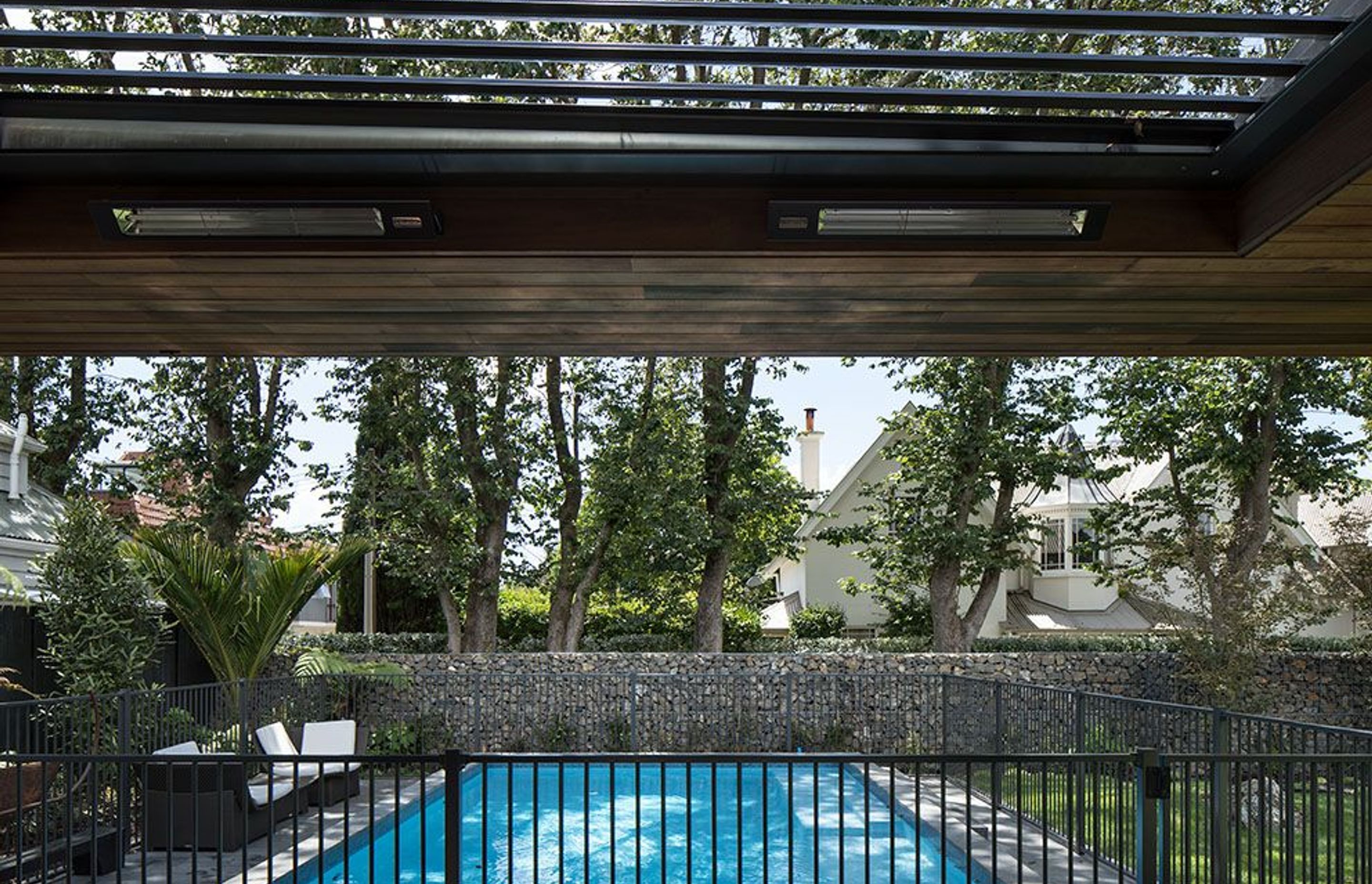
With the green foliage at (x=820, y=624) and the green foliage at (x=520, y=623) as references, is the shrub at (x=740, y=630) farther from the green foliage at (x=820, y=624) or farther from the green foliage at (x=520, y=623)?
the green foliage at (x=520, y=623)

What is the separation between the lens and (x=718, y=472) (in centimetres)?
1761

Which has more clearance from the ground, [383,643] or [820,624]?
[383,643]

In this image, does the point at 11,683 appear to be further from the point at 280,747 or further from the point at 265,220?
the point at 265,220

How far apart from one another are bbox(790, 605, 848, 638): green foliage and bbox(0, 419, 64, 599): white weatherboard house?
37.6 feet

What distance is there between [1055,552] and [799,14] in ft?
79.6

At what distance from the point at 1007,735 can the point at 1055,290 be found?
7.31 meters

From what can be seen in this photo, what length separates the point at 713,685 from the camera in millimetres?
15102

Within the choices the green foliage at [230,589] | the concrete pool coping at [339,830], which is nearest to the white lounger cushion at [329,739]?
the concrete pool coping at [339,830]

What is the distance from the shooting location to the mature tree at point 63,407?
1698 centimetres

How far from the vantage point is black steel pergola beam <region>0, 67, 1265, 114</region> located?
3768mm

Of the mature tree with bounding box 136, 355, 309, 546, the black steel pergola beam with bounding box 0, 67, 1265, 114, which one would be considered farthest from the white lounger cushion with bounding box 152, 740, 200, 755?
the mature tree with bounding box 136, 355, 309, 546

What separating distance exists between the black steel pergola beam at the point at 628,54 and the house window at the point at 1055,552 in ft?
74.5

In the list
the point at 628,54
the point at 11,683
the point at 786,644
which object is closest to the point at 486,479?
the point at 786,644

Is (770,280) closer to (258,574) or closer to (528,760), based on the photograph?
(528,760)
